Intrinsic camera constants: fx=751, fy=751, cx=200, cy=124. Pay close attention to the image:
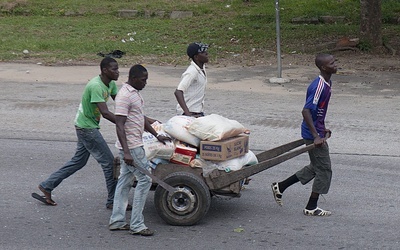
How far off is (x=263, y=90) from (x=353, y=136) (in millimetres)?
3782

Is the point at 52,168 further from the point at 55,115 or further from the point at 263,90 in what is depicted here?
the point at 263,90

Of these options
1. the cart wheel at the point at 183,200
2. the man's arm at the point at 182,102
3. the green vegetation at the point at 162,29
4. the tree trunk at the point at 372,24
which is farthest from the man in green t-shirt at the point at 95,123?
the tree trunk at the point at 372,24

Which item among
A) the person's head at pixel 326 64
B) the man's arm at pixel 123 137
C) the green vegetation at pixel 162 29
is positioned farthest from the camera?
the green vegetation at pixel 162 29

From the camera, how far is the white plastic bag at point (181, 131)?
7336 millimetres

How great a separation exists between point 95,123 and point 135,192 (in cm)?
93

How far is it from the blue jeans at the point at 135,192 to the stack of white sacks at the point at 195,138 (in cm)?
30

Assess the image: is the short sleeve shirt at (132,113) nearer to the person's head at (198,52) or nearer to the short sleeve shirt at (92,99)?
the short sleeve shirt at (92,99)

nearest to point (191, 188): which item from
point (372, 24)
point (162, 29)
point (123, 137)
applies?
point (123, 137)

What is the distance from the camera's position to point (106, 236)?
7012mm

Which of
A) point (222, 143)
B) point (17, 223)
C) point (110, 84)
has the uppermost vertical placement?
point (110, 84)

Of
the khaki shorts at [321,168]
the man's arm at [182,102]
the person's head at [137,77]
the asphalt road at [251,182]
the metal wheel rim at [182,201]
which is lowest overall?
the asphalt road at [251,182]

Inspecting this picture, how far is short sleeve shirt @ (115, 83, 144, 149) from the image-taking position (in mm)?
6844

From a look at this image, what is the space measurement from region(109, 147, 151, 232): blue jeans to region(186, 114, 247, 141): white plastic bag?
2.01ft

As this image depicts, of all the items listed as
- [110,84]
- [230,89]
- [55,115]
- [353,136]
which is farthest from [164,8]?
[110,84]
